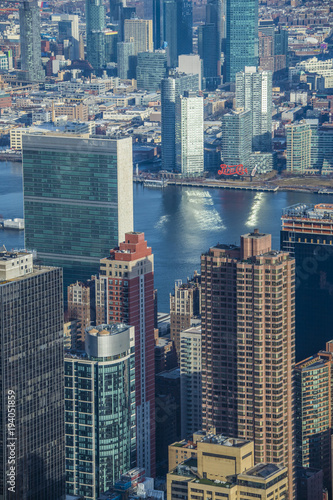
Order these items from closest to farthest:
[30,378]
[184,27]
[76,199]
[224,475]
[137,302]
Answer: [224,475], [30,378], [137,302], [76,199], [184,27]

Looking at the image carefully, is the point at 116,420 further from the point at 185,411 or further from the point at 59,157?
the point at 59,157

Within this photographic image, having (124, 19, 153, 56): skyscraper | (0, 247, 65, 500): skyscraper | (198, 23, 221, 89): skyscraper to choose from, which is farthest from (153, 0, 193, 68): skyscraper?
(0, 247, 65, 500): skyscraper

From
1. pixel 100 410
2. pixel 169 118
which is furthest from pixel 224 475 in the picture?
pixel 169 118

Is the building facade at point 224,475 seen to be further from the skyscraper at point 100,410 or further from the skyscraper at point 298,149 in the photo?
the skyscraper at point 298,149

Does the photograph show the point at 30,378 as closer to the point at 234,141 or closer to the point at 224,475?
the point at 224,475

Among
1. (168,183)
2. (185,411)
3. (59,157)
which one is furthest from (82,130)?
(185,411)
